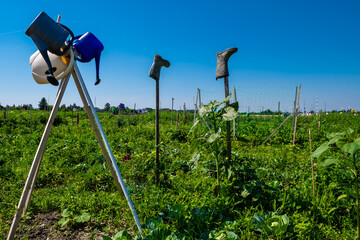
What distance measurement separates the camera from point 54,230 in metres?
2.17

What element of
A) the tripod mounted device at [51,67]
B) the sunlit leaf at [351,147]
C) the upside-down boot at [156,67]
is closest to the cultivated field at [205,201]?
the sunlit leaf at [351,147]

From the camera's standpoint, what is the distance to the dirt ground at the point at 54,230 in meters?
2.07

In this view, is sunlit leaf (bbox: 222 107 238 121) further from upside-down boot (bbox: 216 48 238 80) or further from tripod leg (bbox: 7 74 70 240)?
tripod leg (bbox: 7 74 70 240)

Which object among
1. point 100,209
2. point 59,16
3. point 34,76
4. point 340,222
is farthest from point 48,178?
point 340,222

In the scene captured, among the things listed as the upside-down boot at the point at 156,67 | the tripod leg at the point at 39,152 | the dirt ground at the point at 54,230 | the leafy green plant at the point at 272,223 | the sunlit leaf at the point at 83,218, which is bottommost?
the dirt ground at the point at 54,230

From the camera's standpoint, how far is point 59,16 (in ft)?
6.56

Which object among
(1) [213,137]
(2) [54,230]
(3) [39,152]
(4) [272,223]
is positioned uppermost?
(1) [213,137]

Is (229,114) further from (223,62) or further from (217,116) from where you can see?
(223,62)

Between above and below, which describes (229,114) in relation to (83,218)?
above

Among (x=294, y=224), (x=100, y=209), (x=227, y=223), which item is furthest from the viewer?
(x=100, y=209)

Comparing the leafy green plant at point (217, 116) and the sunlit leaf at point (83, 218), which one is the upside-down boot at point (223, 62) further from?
the sunlit leaf at point (83, 218)

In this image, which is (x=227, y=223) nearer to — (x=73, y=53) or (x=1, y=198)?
(x=73, y=53)

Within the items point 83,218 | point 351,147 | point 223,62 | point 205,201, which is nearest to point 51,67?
point 83,218

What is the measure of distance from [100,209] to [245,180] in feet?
5.46
